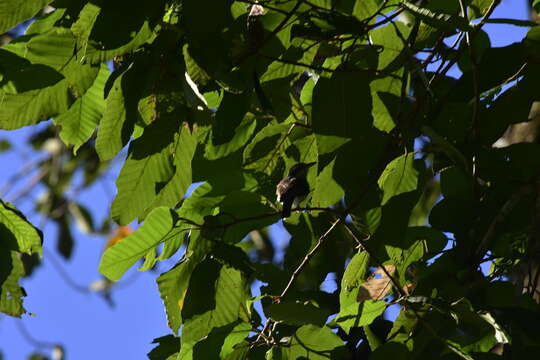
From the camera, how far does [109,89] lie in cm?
138

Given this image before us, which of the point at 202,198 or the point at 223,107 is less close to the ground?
the point at 223,107

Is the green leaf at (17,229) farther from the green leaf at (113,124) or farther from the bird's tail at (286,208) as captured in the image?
Result: the bird's tail at (286,208)

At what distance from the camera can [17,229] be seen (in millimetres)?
1633

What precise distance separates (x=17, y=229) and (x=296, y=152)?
1.92 ft

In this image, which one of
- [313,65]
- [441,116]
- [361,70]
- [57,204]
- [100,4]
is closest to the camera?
[100,4]

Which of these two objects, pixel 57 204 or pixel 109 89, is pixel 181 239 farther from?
pixel 57 204

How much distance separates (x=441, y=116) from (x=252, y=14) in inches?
19.3

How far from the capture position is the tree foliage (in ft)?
4.23

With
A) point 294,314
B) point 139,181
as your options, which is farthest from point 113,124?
point 294,314

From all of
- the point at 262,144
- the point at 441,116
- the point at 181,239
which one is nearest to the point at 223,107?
the point at 262,144

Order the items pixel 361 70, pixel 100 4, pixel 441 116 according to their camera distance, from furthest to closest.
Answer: pixel 441 116 → pixel 361 70 → pixel 100 4

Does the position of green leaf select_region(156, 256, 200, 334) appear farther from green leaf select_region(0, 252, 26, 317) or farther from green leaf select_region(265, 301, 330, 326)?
green leaf select_region(0, 252, 26, 317)

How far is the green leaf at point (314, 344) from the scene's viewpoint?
4.54 feet

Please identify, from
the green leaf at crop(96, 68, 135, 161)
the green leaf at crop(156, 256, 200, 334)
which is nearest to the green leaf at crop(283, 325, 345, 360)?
the green leaf at crop(156, 256, 200, 334)
